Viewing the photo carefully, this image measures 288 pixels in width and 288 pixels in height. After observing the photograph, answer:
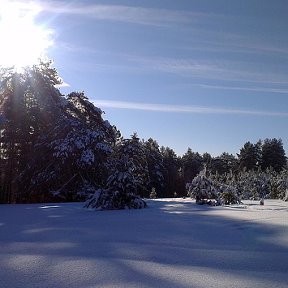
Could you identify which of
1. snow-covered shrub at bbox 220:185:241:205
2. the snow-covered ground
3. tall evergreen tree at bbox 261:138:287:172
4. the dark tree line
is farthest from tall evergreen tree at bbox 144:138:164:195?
the snow-covered ground

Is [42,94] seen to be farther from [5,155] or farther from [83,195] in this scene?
[83,195]

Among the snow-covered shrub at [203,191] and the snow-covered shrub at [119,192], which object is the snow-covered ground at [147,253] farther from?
the snow-covered shrub at [203,191]

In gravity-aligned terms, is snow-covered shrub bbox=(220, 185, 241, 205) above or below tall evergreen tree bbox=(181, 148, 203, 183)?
below

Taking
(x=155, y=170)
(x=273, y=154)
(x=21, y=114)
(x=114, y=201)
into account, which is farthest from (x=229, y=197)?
(x=273, y=154)

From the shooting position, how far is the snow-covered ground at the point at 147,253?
11.5 feet

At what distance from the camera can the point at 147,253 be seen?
4441 millimetres

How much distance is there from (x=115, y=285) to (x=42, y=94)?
16.0 metres

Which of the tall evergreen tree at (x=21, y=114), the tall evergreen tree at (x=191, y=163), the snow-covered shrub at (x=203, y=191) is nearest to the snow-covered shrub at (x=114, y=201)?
the snow-covered shrub at (x=203, y=191)

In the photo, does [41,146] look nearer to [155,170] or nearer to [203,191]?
[203,191]

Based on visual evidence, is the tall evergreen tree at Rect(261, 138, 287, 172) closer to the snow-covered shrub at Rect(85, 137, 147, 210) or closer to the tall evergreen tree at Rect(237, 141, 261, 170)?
the tall evergreen tree at Rect(237, 141, 261, 170)

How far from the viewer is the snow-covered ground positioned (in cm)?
351

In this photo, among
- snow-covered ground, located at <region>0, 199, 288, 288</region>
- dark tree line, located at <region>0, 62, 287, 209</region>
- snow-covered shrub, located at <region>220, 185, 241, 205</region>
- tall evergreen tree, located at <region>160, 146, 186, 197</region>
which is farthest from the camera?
tall evergreen tree, located at <region>160, 146, 186, 197</region>

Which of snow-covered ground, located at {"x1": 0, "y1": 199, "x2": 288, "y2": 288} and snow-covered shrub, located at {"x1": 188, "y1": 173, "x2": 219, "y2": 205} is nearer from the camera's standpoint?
snow-covered ground, located at {"x1": 0, "y1": 199, "x2": 288, "y2": 288}

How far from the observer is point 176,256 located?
4.31m
